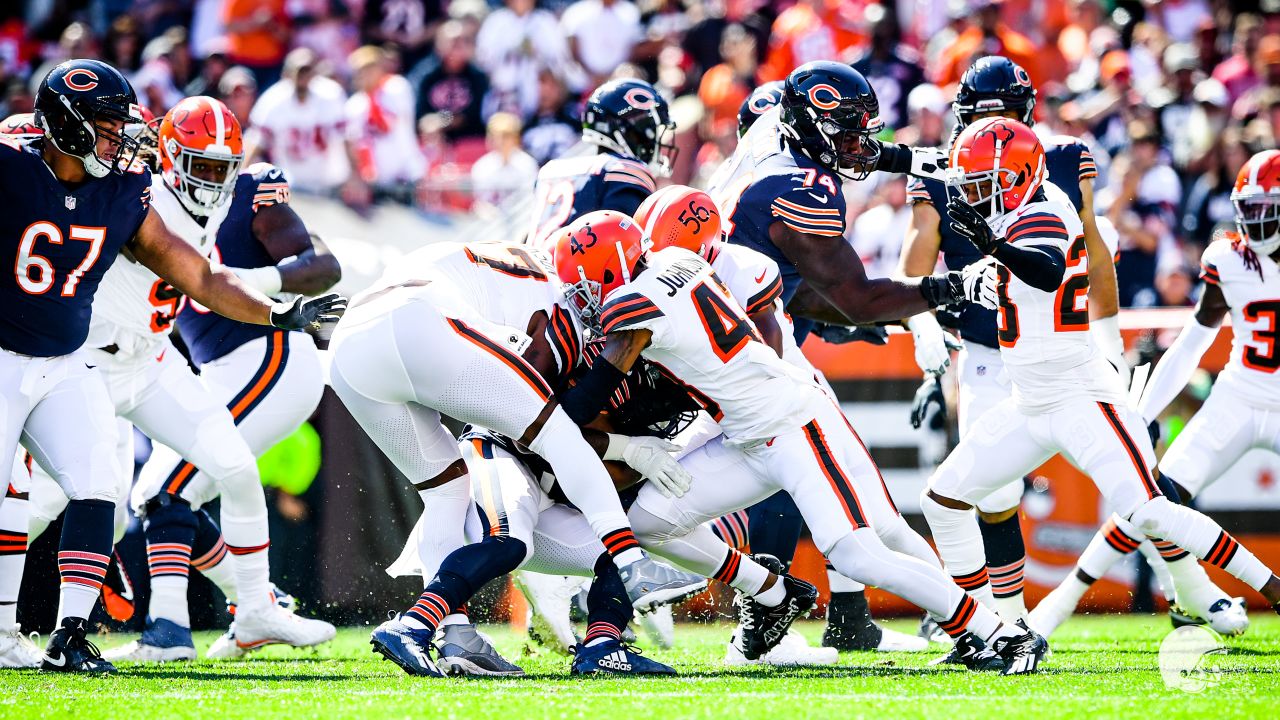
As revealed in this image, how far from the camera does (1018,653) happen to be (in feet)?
17.6

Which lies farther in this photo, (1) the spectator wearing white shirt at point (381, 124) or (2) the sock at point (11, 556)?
(1) the spectator wearing white shirt at point (381, 124)

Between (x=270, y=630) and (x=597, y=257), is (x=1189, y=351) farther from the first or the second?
(x=270, y=630)

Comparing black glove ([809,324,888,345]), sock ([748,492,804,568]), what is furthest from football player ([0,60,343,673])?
black glove ([809,324,888,345])

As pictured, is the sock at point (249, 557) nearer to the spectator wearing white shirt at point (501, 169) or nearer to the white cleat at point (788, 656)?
the white cleat at point (788, 656)

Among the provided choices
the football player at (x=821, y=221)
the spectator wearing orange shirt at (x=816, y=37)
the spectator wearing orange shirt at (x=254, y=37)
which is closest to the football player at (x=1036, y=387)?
the football player at (x=821, y=221)

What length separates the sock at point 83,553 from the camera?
18.1 feet

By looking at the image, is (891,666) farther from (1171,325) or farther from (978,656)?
(1171,325)

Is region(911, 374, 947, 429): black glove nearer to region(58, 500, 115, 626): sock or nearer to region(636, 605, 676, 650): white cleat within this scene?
region(636, 605, 676, 650): white cleat

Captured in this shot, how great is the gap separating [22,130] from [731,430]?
279cm

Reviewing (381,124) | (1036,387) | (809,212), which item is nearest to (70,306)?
(809,212)

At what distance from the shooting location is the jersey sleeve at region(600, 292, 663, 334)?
5297 mm

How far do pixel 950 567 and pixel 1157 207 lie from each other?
5.17 metres

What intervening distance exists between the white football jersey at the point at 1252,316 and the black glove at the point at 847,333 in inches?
59.3

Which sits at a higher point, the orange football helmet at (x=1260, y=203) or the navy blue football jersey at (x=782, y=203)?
the orange football helmet at (x=1260, y=203)
